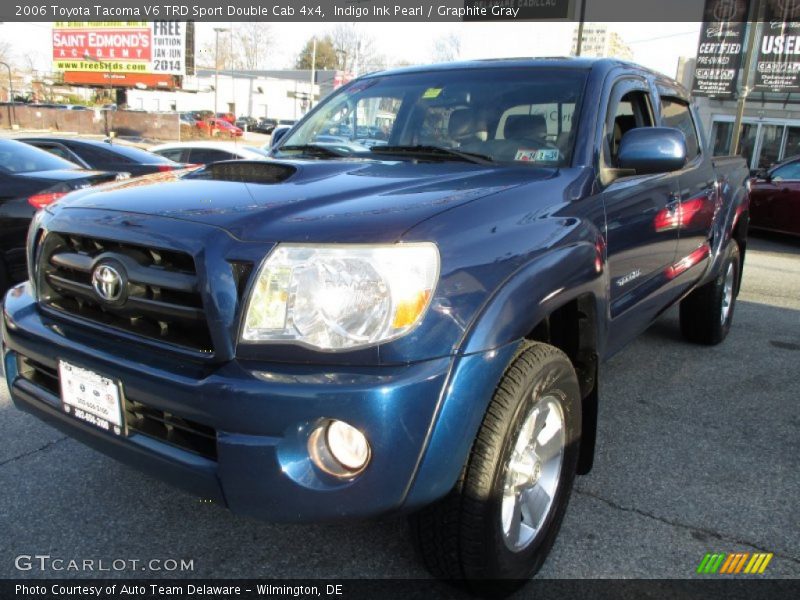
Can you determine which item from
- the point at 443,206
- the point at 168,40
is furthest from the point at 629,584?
the point at 168,40

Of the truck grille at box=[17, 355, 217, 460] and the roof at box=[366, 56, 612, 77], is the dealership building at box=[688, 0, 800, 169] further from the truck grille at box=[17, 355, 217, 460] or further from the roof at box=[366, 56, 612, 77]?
the truck grille at box=[17, 355, 217, 460]

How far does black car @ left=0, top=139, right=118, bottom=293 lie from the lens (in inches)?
205

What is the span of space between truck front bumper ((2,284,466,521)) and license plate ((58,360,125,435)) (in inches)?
4.6

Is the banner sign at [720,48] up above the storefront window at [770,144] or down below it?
above

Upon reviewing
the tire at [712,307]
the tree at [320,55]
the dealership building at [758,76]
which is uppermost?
the tree at [320,55]

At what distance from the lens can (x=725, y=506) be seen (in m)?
2.77

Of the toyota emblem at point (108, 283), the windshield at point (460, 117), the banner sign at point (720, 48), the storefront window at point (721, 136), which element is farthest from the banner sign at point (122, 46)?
the toyota emblem at point (108, 283)

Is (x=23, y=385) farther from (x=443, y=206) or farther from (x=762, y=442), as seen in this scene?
(x=762, y=442)

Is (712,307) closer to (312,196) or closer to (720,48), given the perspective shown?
(312,196)

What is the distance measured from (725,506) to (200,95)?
6731 cm

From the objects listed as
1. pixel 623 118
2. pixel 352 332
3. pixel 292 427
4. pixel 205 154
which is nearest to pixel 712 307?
pixel 623 118

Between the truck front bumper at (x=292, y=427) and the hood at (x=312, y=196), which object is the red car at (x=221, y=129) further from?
the truck front bumper at (x=292, y=427)

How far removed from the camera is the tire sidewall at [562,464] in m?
1.95

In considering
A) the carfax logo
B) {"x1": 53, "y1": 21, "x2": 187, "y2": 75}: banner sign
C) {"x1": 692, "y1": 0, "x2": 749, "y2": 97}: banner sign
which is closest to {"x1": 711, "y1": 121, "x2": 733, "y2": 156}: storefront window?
{"x1": 692, "y1": 0, "x2": 749, "y2": 97}: banner sign
